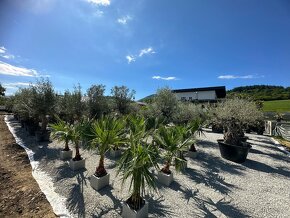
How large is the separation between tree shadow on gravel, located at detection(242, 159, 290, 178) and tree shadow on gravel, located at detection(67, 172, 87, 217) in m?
7.25

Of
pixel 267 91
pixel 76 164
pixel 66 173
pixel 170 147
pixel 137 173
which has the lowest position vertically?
pixel 66 173

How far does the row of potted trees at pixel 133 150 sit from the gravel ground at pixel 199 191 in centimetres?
38

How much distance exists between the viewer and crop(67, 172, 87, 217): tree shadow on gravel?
402 cm

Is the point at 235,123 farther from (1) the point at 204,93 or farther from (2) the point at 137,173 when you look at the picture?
(1) the point at 204,93

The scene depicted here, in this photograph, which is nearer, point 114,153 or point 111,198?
point 111,198

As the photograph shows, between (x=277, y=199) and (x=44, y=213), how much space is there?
21.3 ft

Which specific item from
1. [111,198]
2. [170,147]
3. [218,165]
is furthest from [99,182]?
[218,165]

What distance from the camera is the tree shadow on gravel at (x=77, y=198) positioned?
4.02 m

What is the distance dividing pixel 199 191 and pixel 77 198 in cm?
362

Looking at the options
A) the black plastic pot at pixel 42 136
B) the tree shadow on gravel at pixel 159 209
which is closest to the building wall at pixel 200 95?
the black plastic pot at pixel 42 136

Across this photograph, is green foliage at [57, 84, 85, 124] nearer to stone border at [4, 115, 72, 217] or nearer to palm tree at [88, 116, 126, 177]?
stone border at [4, 115, 72, 217]

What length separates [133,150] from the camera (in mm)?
3650

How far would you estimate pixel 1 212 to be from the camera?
163 inches

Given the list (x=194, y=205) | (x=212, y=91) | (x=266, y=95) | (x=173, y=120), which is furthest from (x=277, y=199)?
(x=266, y=95)
